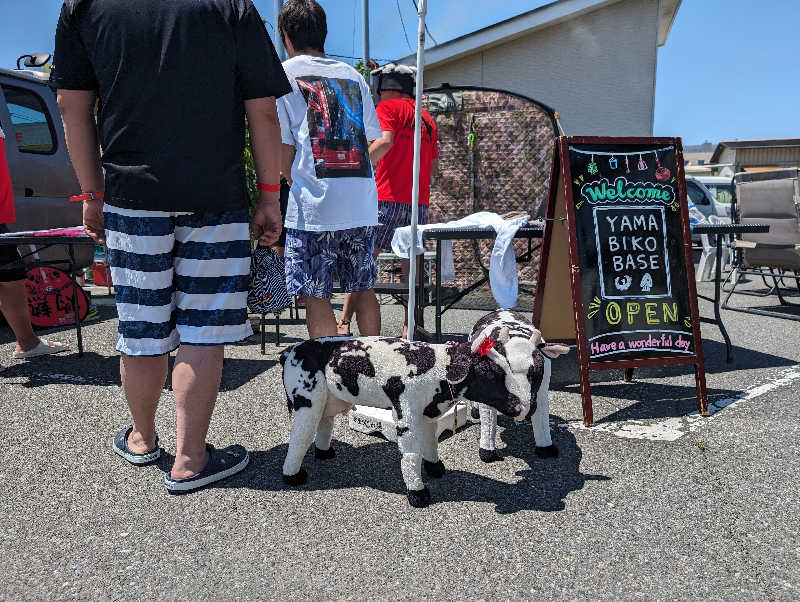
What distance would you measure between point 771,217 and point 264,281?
20.5ft

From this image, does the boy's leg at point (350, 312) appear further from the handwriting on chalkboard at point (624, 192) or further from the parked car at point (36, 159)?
the parked car at point (36, 159)

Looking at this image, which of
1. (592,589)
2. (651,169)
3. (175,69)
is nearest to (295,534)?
(592,589)

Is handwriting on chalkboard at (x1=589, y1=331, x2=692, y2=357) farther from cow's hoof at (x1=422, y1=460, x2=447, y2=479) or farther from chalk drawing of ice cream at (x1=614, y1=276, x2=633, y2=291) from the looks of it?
cow's hoof at (x1=422, y1=460, x2=447, y2=479)

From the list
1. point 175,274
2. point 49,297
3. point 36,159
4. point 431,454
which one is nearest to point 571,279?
point 431,454

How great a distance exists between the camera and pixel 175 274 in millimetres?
2242

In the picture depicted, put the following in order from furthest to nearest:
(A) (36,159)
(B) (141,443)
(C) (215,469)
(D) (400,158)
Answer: (A) (36,159), (D) (400,158), (B) (141,443), (C) (215,469)

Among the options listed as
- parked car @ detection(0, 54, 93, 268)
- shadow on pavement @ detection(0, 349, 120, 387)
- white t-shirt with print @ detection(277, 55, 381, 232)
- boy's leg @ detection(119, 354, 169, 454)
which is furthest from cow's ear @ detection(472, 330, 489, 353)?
parked car @ detection(0, 54, 93, 268)

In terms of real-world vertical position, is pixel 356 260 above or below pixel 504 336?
above

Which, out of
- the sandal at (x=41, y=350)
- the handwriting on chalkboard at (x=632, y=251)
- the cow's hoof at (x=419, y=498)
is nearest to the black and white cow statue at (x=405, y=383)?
the cow's hoof at (x=419, y=498)

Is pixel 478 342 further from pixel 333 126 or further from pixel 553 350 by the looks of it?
pixel 333 126

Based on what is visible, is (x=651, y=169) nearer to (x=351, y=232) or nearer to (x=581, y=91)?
(x=351, y=232)

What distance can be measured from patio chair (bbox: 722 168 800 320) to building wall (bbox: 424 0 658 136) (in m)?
2.68

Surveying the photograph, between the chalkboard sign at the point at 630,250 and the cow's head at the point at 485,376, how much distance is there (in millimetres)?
1208

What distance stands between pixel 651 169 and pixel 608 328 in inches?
38.4
